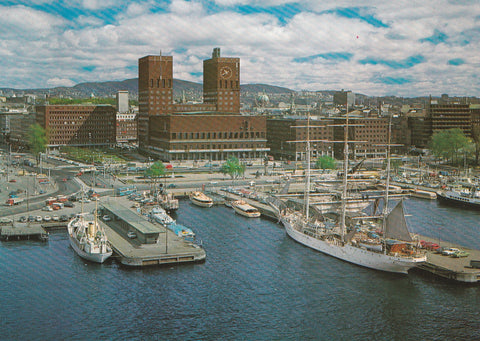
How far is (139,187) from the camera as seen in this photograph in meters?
106

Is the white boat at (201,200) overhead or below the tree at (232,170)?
below

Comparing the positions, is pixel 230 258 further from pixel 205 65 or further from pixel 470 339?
pixel 205 65

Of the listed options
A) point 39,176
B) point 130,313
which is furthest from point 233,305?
point 39,176

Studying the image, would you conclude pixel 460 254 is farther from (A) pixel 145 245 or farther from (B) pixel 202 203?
(B) pixel 202 203

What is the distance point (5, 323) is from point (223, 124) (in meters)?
113

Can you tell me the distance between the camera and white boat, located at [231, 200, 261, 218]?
278ft

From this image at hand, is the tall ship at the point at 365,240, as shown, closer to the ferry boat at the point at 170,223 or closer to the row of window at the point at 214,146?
the ferry boat at the point at 170,223

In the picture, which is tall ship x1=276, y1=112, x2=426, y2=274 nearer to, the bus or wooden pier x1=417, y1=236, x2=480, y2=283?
wooden pier x1=417, y1=236, x2=480, y2=283

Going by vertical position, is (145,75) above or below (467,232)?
above

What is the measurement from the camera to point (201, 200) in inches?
3669

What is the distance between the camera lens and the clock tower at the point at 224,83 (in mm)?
175625

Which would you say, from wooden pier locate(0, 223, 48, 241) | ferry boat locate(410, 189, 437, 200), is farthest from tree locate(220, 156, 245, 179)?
wooden pier locate(0, 223, 48, 241)

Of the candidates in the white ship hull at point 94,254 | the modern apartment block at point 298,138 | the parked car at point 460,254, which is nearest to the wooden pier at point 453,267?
the parked car at point 460,254

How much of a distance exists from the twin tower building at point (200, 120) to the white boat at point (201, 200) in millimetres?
55160
